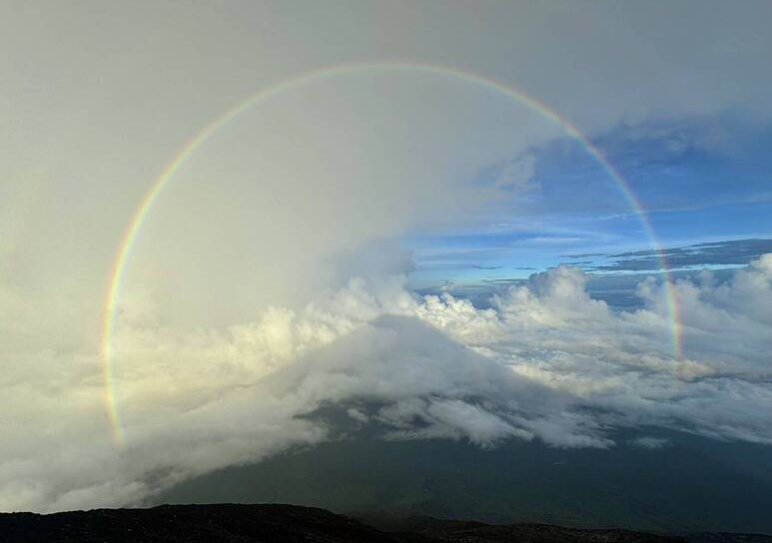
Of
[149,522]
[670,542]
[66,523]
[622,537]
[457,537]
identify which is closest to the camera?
[66,523]

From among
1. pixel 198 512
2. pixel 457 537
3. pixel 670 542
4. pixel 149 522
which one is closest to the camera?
pixel 149 522

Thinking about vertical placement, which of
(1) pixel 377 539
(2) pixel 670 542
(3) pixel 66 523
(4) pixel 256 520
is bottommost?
(2) pixel 670 542

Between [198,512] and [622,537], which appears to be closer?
[198,512]

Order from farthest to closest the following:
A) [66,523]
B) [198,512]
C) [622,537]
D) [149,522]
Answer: [622,537], [198,512], [149,522], [66,523]

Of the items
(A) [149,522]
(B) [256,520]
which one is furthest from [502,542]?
(A) [149,522]

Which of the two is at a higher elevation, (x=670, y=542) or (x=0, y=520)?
(x=0, y=520)

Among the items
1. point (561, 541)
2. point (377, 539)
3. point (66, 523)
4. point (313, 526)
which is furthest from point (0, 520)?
point (561, 541)

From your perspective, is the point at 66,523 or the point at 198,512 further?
the point at 198,512

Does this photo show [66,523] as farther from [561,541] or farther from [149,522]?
[561,541]

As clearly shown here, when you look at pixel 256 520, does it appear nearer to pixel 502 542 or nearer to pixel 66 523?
pixel 66 523
